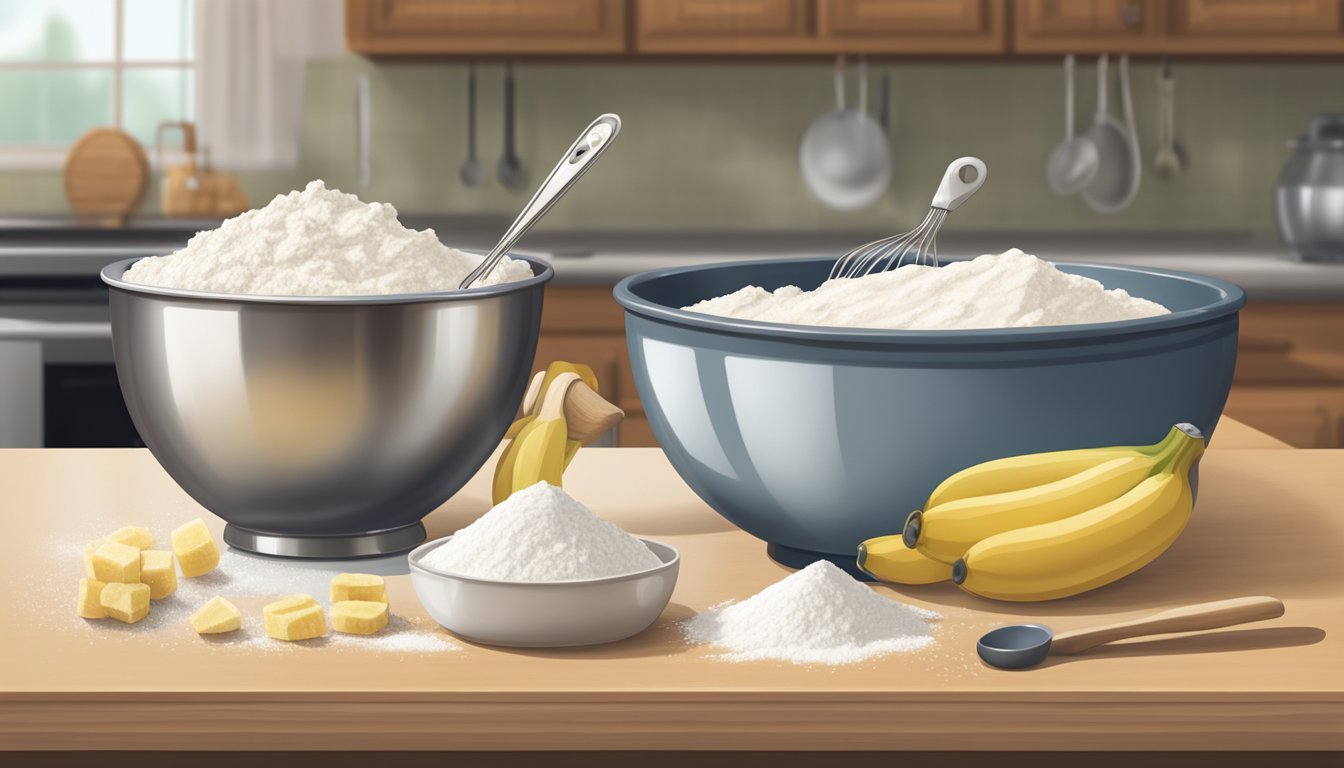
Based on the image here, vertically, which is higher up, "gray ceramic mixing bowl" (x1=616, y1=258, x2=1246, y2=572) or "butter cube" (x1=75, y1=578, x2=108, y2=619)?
"gray ceramic mixing bowl" (x1=616, y1=258, x2=1246, y2=572)

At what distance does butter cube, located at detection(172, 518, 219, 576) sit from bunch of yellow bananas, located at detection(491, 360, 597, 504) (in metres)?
0.18

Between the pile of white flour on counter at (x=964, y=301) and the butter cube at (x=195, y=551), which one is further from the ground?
the pile of white flour on counter at (x=964, y=301)

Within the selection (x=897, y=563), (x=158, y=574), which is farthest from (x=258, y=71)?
(x=897, y=563)

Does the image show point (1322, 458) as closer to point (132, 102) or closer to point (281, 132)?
point (281, 132)

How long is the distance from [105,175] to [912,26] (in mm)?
1924

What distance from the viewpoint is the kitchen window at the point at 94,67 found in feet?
12.5

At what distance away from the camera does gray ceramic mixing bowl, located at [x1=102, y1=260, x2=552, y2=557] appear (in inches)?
33.7

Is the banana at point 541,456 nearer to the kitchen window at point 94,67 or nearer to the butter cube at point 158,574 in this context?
the butter cube at point 158,574

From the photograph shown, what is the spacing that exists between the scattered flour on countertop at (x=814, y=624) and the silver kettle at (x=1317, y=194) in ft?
8.02

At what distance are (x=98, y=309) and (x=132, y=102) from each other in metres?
1.24

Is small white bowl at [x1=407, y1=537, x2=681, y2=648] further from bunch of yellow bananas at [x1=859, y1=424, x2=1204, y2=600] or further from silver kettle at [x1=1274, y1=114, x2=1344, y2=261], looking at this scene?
silver kettle at [x1=1274, y1=114, x2=1344, y2=261]

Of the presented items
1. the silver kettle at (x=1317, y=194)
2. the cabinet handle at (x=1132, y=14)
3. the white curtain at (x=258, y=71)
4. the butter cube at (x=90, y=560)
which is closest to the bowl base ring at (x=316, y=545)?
the butter cube at (x=90, y=560)

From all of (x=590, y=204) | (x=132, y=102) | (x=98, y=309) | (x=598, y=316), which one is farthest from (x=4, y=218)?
(x=598, y=316)

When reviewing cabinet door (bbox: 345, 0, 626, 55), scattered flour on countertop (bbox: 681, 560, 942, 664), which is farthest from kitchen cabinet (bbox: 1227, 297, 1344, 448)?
scattered flour on countertop (bbox: 681, 560, 942, 664)
